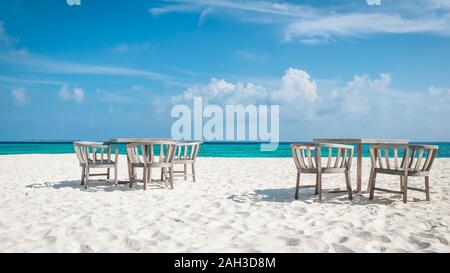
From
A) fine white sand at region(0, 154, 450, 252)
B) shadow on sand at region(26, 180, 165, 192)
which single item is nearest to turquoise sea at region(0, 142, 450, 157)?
shadow on sand at region(26, 180, 165, 192)

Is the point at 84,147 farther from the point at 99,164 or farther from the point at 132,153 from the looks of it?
the point at 132,153

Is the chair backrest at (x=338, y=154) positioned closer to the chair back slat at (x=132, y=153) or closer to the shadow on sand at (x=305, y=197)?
the shadow on sand at (x=305, y=197)

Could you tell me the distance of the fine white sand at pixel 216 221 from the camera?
3047 mm

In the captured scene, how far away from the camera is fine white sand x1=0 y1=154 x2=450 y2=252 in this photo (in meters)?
3.05

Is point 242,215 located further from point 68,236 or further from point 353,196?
point 353,196

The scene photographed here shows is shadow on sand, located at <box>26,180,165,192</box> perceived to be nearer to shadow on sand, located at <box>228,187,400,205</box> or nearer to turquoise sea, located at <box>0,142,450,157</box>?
shadow on sand, located at <box>228,187,400,205</box>

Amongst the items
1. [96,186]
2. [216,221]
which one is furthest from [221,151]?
[216,221]

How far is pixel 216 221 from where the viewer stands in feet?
12.7

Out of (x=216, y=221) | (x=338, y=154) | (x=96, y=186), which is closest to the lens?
(x=216, y=221)

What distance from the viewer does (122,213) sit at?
4305 millimetres

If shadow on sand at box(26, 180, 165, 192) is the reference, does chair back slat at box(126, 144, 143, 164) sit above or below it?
above

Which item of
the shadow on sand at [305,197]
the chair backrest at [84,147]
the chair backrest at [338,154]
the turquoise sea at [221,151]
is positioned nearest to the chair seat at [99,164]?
the chair backrest at [84,147]
